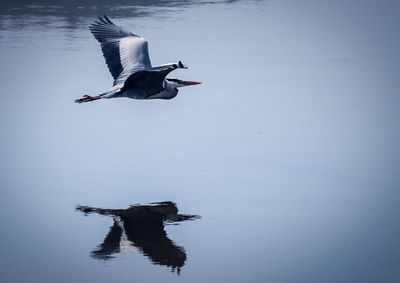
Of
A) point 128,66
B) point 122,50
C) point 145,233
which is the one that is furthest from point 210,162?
point 145,233

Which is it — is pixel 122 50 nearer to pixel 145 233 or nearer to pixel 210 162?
pixel 210 162

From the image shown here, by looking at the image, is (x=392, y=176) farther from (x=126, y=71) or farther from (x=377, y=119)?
(x=126, y=71)

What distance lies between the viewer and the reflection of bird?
9945 mm

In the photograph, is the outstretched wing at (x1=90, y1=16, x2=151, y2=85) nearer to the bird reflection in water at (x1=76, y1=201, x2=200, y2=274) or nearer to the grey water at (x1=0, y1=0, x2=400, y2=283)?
the grey water at (x1=0, y1=0, x2=400, y2=283)

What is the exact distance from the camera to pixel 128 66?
10461 millimetres

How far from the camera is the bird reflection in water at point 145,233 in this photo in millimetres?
7297

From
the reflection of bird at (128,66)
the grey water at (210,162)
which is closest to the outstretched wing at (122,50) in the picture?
the reflection of bird at (128,66)

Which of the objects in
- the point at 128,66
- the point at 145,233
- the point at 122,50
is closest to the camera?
the point at 145,233

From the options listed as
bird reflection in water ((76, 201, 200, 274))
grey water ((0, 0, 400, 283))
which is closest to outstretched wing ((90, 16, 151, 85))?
grey water ((0, 0, 400, 283))

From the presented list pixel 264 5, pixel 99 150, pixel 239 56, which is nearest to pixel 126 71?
pixel 99 150

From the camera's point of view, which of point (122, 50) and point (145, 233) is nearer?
point (145, 233)

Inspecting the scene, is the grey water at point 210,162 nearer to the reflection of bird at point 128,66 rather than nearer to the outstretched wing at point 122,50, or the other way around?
the reflection of bird at point 128,66

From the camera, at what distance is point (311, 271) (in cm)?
702

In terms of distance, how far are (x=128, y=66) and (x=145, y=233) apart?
3241mm
